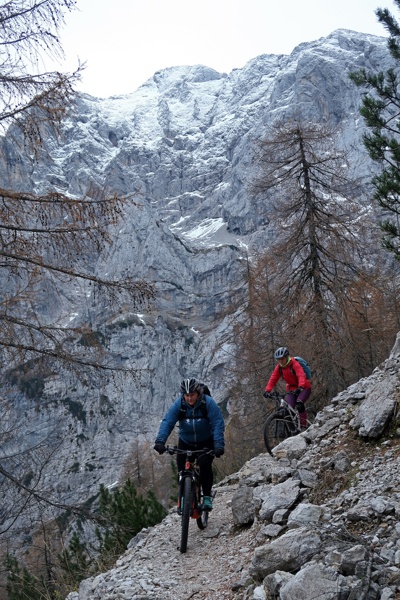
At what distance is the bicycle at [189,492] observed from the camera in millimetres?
5504

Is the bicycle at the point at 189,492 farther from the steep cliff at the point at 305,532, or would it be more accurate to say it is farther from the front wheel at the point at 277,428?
the front wheel at the point at 277,428

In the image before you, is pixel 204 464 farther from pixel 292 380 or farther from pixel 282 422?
pixel 292 380

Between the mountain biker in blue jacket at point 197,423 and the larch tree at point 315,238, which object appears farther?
the larch tree at point 315,238

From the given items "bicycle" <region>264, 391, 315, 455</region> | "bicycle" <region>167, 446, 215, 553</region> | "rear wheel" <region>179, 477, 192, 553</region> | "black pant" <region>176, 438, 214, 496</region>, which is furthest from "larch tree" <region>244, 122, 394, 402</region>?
"rear wheel" <region>179, 477, 192, 553</region>

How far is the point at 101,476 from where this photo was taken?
92.4m

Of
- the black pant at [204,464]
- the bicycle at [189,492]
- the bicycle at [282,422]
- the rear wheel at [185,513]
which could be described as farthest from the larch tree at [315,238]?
the rear wheel at [185,513]

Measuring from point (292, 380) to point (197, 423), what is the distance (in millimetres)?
3100

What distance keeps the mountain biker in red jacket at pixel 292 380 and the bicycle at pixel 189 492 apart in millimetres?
2622

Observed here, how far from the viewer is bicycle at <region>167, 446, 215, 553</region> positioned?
18.1ft

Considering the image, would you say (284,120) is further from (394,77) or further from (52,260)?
(52,260)

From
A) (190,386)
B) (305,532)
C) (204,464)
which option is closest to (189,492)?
(204,464)

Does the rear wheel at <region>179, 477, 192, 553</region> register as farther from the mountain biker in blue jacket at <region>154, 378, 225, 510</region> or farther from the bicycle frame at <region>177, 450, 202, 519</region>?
the mountain biker in blue jacket at <region>154, 378, 225, 510</region>

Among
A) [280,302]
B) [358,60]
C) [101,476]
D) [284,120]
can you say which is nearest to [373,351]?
[280,302]

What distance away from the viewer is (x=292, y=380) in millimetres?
8594
